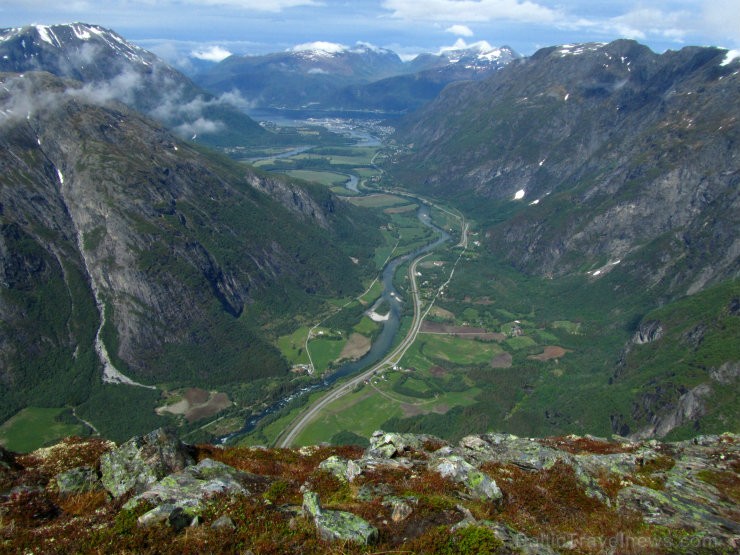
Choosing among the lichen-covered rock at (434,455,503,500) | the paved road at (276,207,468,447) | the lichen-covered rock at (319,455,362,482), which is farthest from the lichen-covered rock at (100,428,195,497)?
the paved road at (276,207,468,447)

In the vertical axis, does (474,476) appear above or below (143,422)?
above

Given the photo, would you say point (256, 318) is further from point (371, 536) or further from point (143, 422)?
point (371, 536)

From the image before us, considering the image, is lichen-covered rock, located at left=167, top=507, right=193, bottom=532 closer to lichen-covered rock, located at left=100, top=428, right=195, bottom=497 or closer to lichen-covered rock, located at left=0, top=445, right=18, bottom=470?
lichen-covered rock, located at left=100, top=428, right=195, bottom=497

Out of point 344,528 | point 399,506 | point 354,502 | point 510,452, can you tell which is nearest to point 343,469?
point 354,502

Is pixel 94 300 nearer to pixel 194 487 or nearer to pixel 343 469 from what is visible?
pixel 343 469

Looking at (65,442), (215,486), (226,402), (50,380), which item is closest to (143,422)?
(226,402)

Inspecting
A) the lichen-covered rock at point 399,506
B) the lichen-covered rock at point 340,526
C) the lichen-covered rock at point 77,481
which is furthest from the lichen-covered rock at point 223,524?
the lichen-covered rock at point 77,481

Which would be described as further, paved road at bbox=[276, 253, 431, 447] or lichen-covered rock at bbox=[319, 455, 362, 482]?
paved road at bbox=[276, 253, 431, 447]
